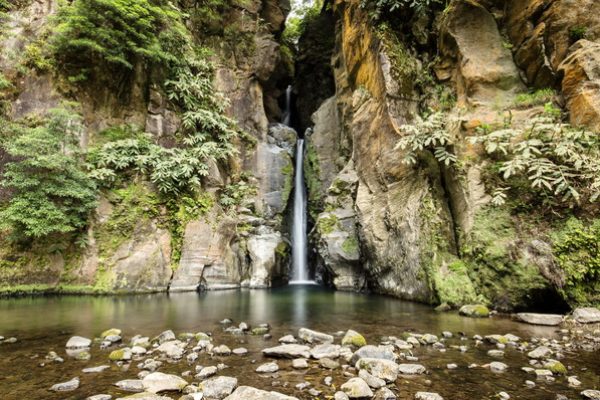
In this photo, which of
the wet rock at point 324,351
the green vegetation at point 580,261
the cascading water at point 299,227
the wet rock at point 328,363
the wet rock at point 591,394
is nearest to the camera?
the wet rock at point 591,394

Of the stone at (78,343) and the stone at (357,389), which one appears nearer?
the stone at (357,389)

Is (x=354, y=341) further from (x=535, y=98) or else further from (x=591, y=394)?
(x=535, y=98)

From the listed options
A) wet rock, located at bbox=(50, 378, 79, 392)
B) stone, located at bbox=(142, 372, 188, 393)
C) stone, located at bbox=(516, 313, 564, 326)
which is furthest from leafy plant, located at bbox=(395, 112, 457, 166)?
wet rock, located at bbox=(50, 378, 79, 392)

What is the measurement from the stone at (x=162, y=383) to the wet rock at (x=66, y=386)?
88 cm

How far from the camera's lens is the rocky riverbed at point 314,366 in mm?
4043

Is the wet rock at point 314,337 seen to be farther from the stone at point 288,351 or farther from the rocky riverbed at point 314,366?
the stone at point 288,351

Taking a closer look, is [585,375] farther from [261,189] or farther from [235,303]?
[261,189]

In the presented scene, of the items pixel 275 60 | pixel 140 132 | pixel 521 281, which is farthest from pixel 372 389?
pixel 275 60

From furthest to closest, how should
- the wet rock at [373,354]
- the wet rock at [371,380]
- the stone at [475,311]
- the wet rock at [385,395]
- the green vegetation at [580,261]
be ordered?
the stone at [475,311] → the green vegetation at [580,261] → the wet rock at [373,354] → the wet rock at [371,380] → the wet rock at [385,395]

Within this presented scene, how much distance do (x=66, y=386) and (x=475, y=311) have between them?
342 inches

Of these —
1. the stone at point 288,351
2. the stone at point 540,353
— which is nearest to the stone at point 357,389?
the stone at point 288,351

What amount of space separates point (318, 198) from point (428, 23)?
34.5 feet

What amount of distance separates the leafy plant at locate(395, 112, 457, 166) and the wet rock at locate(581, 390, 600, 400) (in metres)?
7.43

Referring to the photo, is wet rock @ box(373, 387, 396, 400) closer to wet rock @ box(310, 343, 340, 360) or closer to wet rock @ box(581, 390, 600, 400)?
wet rock @ box(310, 343, 340, 360)
